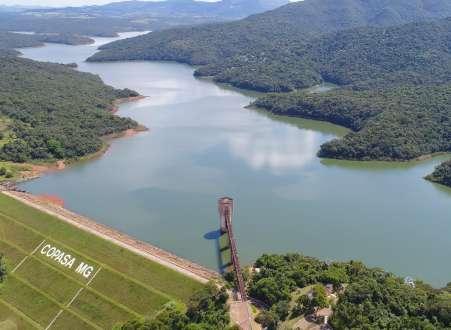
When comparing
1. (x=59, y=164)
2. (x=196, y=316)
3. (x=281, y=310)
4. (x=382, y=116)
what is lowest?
(x=59, y=164)

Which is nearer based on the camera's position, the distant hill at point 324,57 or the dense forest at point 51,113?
the dense forest at point 51,113

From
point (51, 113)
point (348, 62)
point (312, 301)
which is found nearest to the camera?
point (312, 301)

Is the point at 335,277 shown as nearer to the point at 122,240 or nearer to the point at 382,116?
the point at 122,240

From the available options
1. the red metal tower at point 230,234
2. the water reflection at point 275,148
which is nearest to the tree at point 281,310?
the red metal tower at point 230,234

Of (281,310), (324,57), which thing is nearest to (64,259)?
(281,310)

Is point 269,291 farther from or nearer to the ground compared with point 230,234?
farther from the ground

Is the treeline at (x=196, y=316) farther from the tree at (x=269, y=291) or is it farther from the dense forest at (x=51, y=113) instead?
the dense forest at (x=51, y=113)
